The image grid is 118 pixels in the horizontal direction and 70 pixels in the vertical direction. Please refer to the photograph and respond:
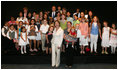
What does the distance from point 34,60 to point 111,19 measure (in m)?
3.75

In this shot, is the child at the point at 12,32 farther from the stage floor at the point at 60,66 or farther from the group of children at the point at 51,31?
the stage floor at the point at 60,66

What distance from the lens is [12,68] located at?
4.52 m

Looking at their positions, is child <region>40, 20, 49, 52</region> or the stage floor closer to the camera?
the stage floor

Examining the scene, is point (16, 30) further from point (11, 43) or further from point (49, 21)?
point (49, 21)

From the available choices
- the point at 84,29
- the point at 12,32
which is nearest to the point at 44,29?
the point at 12,32

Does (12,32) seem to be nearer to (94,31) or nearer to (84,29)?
(84,29)

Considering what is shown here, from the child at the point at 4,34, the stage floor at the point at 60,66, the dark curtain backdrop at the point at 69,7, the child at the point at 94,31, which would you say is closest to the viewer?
the stage floor at the point at 60,66

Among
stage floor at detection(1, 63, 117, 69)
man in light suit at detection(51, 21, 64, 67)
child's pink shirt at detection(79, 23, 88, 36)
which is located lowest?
stage floor at detection(1, 63, 117, 69)

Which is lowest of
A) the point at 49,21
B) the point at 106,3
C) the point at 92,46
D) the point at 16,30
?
the point at 92,46

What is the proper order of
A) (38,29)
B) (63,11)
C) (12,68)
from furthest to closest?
(63,11), (38,29), (12,68)

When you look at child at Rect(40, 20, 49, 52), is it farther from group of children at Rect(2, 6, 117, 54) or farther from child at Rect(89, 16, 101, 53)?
child at Rect(89, 16, 101, 53)

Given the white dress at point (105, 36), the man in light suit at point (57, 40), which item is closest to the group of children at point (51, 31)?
the white dress at point (105, 36)

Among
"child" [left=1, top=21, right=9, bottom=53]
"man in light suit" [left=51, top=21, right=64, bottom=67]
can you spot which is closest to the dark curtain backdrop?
"child" [left=1, top=21, right=9, bottom=53]

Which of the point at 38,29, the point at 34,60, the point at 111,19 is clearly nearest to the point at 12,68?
the point at 34,60
